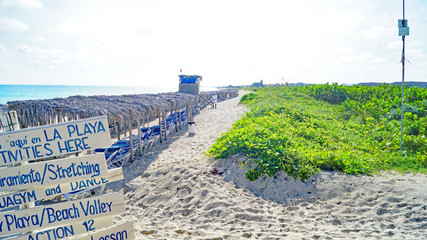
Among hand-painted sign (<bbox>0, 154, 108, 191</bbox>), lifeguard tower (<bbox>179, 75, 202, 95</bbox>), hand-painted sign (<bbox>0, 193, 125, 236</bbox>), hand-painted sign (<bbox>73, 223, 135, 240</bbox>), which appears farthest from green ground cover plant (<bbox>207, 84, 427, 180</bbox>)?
lifeguard tower (<bbox>179, 75, 202, 95</bbox>)

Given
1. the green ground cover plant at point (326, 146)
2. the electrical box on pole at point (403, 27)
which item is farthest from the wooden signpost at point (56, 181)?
the electrical box on pole at point (403, 27)

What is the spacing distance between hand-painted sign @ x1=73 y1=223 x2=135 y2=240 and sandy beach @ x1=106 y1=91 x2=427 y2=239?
1392mm

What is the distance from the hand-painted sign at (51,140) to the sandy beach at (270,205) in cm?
198

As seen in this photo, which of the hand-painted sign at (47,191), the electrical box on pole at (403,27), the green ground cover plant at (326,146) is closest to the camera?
the hand-painted sign at (47,191)

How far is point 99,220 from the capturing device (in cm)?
235

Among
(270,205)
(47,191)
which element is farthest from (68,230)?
(270,205)

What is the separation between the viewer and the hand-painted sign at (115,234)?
2291mm

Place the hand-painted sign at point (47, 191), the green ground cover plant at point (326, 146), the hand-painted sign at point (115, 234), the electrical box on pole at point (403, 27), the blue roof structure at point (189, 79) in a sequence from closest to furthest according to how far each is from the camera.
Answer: the hand-painted sign at point (47, 191) → the hand-painted sign at point (115, 234) → the green ground cover plant at point (326, 146) → the electrical box on pole at point (403, 27) → the blue roof structure at point (189, 79)

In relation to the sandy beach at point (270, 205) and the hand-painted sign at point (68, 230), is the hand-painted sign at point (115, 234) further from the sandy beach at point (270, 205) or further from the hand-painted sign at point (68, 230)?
the sandy beach at point (270, 205)

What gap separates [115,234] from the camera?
2355 mm

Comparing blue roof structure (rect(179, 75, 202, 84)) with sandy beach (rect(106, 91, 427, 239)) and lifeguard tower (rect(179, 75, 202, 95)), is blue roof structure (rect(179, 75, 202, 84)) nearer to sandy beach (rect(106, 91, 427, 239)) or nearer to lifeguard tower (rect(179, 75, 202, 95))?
lifeguard tower (rect(179, 75, 202, 95))

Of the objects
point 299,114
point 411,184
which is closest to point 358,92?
point 299,114

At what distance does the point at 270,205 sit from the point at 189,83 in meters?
20.6

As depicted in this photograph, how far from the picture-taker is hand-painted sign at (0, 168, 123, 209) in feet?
6.99
